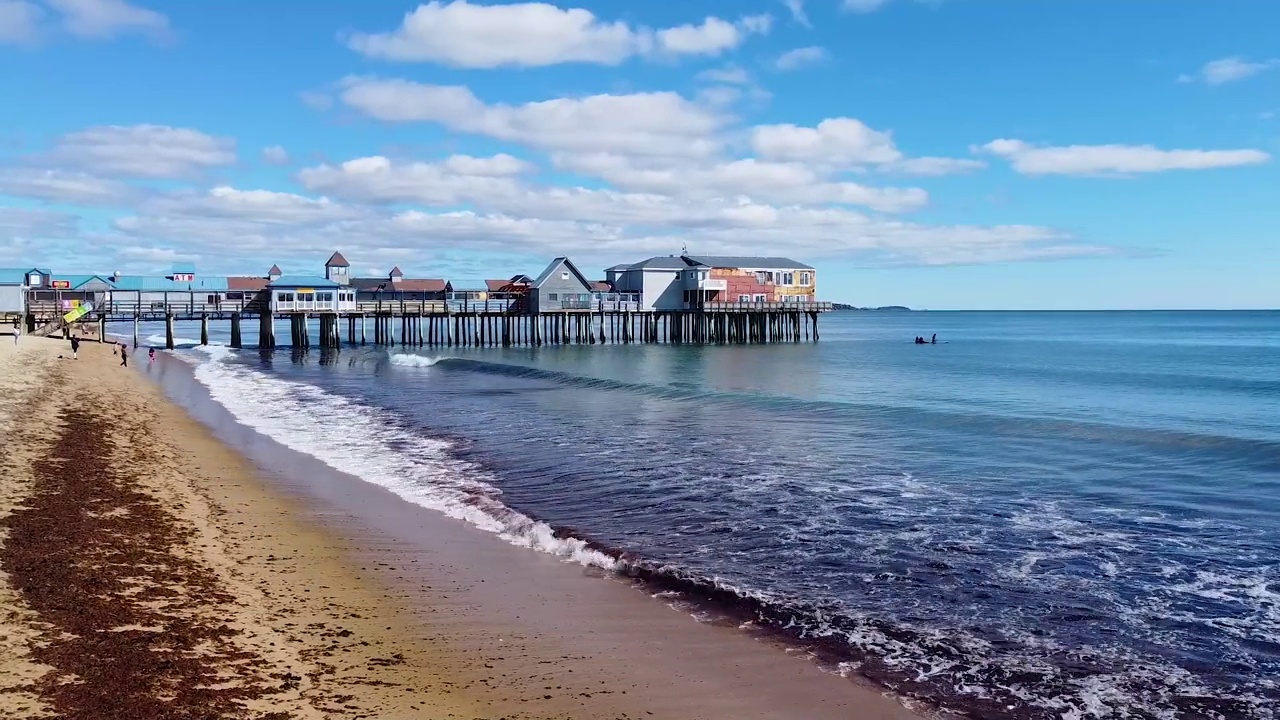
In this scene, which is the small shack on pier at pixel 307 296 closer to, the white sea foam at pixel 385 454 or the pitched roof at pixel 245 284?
the pitched roof at pixel 245 284

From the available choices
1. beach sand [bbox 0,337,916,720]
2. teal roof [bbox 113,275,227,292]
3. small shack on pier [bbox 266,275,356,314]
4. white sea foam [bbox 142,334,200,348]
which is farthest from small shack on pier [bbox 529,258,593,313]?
beach sand [bbox 0,337,916,720]

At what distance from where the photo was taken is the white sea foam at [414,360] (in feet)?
159

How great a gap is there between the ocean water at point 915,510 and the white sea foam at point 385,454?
0.30ft

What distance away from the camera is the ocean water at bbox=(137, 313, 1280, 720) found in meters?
7.88

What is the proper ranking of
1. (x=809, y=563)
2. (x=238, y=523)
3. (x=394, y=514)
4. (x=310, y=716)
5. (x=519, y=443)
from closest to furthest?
(x=310, y=716), (x=809, y=563), (x=238, y=523), (x=394, y=514), (x=519, y=443)

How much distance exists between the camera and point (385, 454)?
60.3 ft

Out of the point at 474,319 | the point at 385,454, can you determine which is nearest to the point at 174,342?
the point at 474,319

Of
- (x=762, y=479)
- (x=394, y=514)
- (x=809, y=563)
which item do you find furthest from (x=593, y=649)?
(x=762, y=479)

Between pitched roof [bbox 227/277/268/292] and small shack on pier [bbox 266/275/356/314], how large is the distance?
24.7m

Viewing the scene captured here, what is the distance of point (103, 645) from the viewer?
6.71m

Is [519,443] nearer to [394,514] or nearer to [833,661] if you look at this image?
[394,514]

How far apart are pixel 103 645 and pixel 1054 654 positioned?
315 inches

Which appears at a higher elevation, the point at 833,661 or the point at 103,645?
the point at 103,645

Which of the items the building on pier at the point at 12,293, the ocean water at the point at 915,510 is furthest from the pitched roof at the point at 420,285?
the ocean water at the point at 915,510
